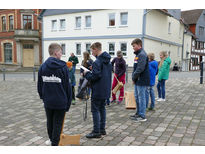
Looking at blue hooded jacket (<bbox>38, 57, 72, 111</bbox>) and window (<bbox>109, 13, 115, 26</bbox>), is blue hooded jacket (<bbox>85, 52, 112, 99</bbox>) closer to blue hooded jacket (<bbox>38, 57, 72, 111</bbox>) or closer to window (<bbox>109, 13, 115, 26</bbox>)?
blue hooded jacket (<bbox>38, 57, 72, 111</bbox>)

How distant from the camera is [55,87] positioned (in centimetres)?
324

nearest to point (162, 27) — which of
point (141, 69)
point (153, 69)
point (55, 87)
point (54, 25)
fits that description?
point (54, 25)

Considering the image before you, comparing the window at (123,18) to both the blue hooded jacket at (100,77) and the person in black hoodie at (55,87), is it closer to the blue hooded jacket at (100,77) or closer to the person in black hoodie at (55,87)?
the blue hooded jacket at (100,77)

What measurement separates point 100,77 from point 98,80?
0.26 ft

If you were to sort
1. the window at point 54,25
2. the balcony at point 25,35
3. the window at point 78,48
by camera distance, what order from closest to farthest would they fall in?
the window at point 78,48
the window at point 54,25
the balcony at point 25,35

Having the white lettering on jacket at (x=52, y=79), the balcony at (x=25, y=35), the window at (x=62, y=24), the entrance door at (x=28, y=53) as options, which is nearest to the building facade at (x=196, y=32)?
the window at (x=62, y=24)

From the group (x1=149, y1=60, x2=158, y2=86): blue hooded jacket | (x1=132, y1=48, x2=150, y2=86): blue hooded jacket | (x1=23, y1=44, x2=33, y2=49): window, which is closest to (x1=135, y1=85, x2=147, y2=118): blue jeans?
(x1=132, y1=48, x2=150, y2=86): blue hooded jacket

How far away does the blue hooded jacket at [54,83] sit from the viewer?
3197mm

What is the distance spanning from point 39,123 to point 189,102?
16.1 feet

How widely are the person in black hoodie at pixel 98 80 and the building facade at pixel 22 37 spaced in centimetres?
2793

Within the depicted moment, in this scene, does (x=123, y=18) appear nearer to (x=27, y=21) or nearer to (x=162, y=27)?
(x=162, y=27)

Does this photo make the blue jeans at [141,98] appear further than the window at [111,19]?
No

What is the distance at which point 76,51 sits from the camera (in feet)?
87.9

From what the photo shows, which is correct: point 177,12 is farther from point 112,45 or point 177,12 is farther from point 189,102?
point 189,102
